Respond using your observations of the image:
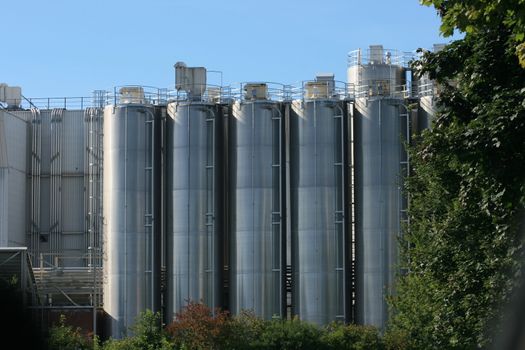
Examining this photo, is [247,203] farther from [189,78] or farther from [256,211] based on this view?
[189,78]

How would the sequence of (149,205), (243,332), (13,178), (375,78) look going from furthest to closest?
1. (13,178)
2. (375,78)
3. (149,205)
4. (243,332)

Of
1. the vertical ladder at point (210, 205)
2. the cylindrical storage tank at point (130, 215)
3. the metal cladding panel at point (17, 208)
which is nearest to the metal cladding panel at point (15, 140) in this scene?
the metal cladding panel at point (17, 208)

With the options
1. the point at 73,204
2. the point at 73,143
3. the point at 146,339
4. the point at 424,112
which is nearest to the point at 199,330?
the point at 146,339

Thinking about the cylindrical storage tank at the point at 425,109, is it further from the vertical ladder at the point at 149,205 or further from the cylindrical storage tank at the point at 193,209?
the vertical ladder at the point at 149,205

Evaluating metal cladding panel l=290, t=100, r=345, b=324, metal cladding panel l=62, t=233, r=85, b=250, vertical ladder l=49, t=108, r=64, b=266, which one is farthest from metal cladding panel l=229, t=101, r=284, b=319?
vertical ladder l=49, t=108, r=64, b=266

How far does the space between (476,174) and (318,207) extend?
1492 inches

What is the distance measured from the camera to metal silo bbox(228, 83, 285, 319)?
60906 millimetres

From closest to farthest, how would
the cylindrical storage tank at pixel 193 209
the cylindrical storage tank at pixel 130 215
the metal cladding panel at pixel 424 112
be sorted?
the cylindrical storage tank at pixel 193 209, the cylindrical storage tank at pixel 130 215, the metal cladding panel at pixel 424 112

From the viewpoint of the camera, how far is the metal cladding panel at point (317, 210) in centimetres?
6059

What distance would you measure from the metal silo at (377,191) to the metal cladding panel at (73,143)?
63.8 feet

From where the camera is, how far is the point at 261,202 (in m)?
61.4

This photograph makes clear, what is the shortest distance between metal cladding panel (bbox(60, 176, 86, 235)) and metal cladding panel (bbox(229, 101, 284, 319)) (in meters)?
13.3

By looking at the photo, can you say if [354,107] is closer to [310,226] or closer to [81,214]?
[310,226]

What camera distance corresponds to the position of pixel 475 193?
24.9m
